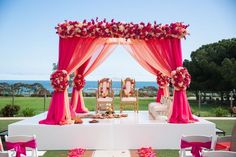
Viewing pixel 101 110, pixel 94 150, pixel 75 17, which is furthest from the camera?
pixel 75 17

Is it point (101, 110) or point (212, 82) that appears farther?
point (212, 82)

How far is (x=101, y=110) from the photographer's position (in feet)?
36.4

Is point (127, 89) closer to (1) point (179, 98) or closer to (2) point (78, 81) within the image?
(2) point (78, 81)

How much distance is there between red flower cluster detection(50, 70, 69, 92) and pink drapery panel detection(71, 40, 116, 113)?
3.79 ft

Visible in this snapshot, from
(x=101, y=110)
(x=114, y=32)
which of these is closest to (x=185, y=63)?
(x=101, y=110)

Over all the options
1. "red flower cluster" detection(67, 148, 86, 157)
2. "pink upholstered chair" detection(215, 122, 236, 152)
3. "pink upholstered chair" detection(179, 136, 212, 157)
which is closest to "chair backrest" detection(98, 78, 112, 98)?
"red flower cluster" detection(67, 148, 86, 157)

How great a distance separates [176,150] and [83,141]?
1851 millimetres

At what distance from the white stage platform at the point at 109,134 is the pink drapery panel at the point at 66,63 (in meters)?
0.27

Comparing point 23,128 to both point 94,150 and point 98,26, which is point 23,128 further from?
point 98,26

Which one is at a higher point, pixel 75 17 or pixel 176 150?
pixel 75 17

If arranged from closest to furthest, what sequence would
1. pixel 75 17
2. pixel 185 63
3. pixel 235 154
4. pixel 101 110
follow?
pixel 235 154, pixel 101 110, pixel 185 63, pixel 75 17

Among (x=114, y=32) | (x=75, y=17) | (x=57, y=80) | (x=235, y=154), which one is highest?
(x=75, y=17)

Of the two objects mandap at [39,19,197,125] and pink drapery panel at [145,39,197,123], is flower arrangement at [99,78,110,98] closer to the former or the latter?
mandap at [39,19,197,125]

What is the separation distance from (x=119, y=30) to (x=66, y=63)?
1.32 m
